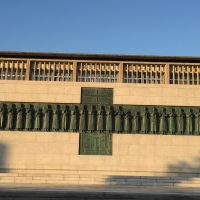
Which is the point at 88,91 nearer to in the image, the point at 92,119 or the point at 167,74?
the point at 92,119

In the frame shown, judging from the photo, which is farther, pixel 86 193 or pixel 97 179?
pixel 97 179

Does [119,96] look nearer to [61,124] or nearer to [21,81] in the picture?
[61,124]

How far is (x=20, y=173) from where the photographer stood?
23.2 meters

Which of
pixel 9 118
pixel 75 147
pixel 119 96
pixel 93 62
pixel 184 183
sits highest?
pixel 93 62

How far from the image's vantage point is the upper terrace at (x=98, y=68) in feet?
84.9

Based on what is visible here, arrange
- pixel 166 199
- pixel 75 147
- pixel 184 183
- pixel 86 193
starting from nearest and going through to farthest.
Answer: pixel 166 199, pixel 86 193, pixel 184 183, pixel 75 147

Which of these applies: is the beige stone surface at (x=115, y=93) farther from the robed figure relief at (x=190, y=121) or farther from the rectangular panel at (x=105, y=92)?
the robed figure relief at (x=190, y=121)

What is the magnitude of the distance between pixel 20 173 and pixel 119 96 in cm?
792

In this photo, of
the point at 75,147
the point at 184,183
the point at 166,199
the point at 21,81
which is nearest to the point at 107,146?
the point at 75,147

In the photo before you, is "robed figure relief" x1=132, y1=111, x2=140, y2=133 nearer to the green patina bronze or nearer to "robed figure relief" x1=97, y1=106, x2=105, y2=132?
the green patina bronze

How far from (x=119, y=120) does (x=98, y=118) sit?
1370 millimetres

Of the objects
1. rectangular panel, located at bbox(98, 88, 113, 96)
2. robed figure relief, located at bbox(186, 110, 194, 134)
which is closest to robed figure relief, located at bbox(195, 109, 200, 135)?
robed figure relief, located at bbox(186, 110, 194, 134)

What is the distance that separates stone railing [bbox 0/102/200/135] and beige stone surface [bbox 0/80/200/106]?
15.6 inches

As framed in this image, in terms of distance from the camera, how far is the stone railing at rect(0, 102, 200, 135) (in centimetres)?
2492
